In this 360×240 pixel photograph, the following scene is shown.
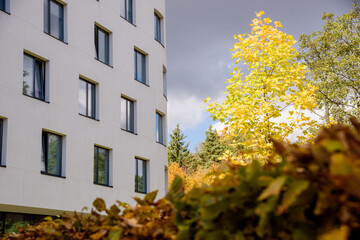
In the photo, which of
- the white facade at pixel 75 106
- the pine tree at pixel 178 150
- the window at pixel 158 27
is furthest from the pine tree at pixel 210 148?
the white facade at pixel 75 106

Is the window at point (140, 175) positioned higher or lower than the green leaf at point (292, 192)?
higher

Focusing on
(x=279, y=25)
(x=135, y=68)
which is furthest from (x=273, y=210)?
(x=135, y=68)

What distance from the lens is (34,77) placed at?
1591 centimetres

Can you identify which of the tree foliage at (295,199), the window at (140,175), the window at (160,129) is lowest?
the tree foliage at (295,199)

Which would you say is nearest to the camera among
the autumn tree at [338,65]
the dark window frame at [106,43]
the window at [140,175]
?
the dark window frame at [106,43]

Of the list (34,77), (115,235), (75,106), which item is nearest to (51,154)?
(75,106)

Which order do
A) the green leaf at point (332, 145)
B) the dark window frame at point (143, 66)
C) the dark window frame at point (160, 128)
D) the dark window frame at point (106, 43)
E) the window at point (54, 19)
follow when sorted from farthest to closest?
the dark window frame at point (160, 128) → the dark window frame at point (143, 66) → the dark window frame at point (106, 43) → the window at point (54, 19) → the green leaf at point (332, 145)

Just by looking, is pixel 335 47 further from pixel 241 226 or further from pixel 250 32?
pixel 241 226

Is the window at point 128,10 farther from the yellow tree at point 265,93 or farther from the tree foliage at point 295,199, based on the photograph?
the tree foliage at point 295,199

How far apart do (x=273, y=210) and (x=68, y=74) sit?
A: 16.3m

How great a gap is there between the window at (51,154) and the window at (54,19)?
157 inches

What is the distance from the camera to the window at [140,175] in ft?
67.5

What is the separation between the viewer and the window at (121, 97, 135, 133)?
20.4 meters

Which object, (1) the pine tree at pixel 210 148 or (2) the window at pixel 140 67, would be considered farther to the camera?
(1) the pine tree at pixel 210 148
